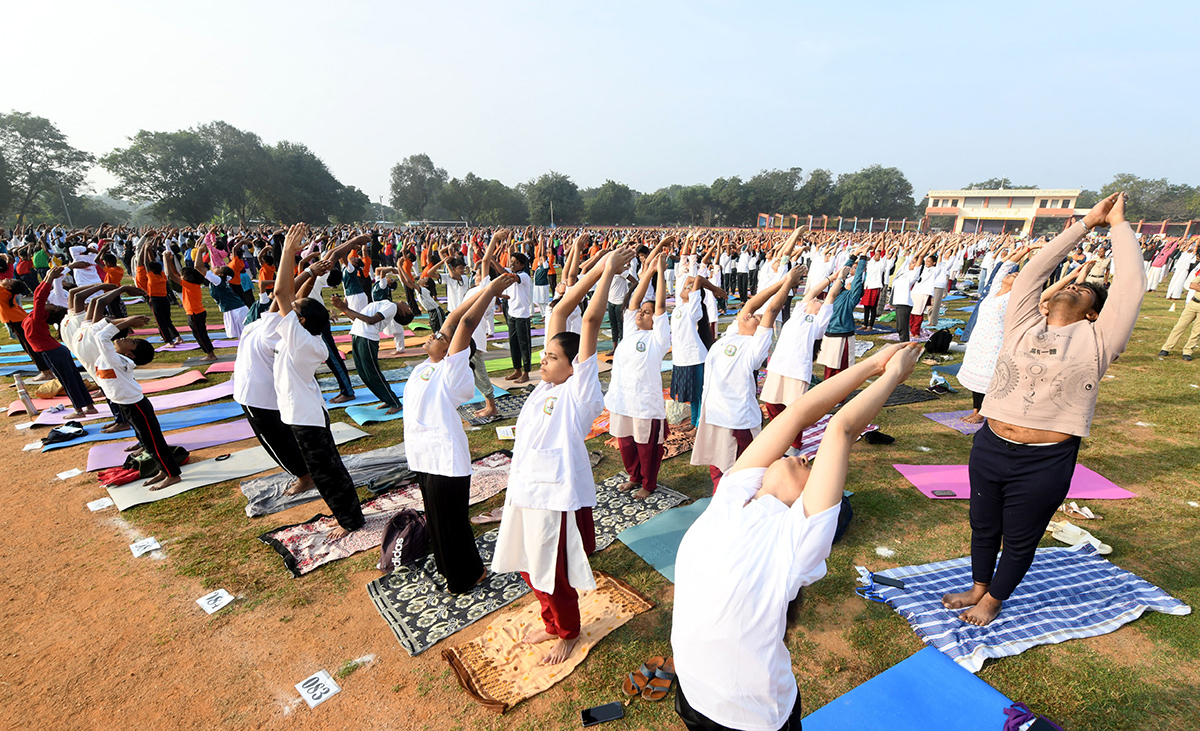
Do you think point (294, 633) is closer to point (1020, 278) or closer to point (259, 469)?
point (259, 469)

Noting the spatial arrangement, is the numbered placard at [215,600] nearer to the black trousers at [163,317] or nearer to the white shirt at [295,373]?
the white shirt at [295,373]

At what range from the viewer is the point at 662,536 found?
4461 mm

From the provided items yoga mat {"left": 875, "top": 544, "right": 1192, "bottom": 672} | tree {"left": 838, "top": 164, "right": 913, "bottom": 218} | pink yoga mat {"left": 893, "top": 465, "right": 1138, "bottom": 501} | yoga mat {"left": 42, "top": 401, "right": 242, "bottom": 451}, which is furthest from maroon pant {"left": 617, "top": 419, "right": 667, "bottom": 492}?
tree {"left": 838, "top": 164, "right": 913, "bottom": 218}

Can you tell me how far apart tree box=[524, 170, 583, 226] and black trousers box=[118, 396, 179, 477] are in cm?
6168

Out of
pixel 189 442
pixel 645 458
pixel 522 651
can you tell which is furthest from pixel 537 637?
pixel 189 442

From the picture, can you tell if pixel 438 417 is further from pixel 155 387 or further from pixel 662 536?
pixel 155 387

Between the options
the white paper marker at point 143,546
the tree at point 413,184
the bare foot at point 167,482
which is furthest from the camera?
the tree at point 413,184

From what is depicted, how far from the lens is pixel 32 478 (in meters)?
5.55

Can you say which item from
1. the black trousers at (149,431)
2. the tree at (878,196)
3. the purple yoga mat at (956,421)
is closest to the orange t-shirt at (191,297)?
the black trousers at (149,431)

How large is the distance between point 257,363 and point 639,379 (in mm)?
3649

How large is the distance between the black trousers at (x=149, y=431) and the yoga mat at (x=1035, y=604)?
279 inches

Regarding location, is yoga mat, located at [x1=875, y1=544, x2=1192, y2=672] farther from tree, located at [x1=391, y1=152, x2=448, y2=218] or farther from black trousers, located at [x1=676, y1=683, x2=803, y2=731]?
tree, located at [x1=391, y1=152, x2=448, y2=218]

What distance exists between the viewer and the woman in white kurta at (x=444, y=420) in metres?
3.26

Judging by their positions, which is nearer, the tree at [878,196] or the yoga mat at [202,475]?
the yoga mat at [202,475]
